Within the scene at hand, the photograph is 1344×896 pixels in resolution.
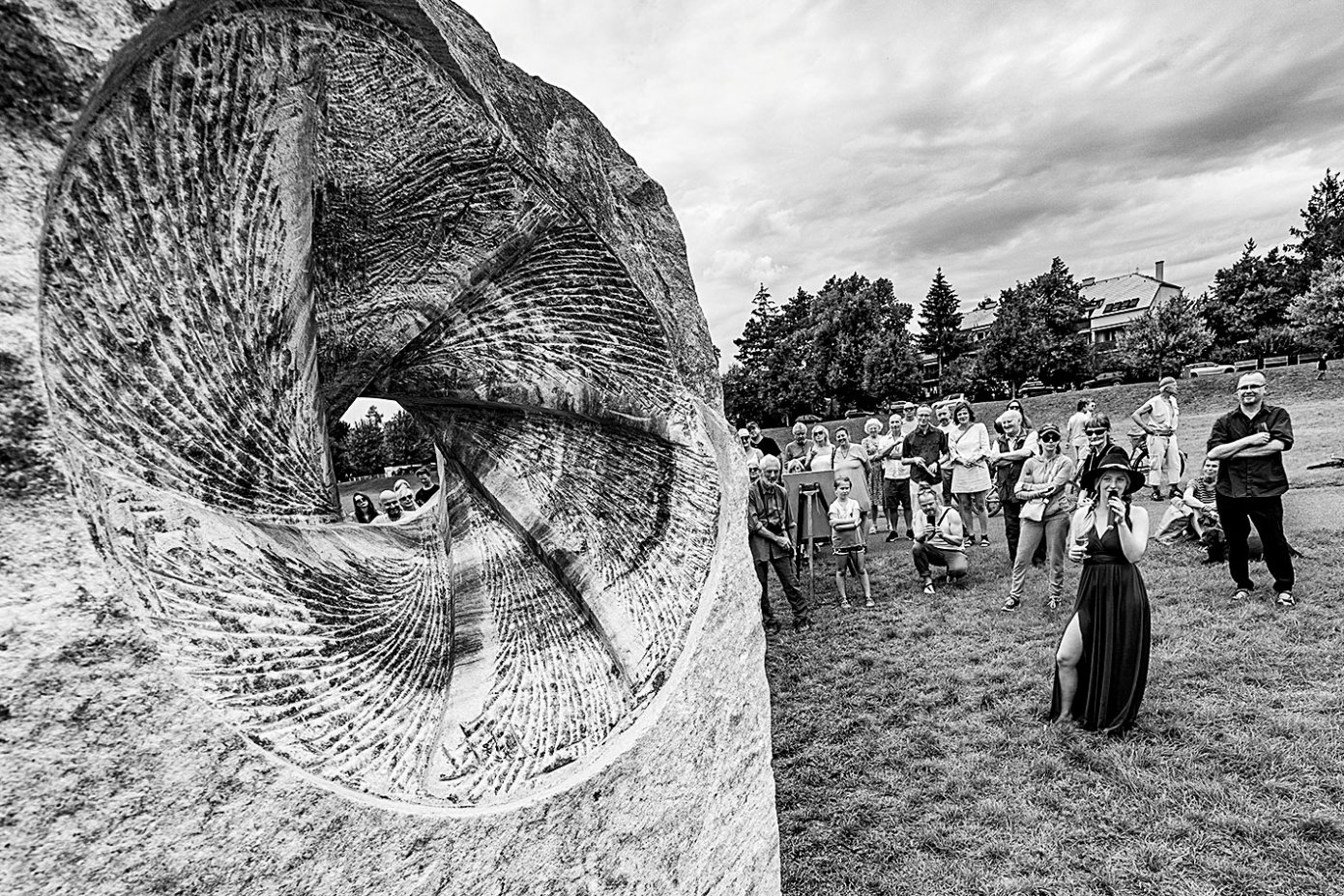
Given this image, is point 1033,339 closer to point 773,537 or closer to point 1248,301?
point 1248,301

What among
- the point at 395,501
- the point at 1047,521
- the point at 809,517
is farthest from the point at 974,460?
the point at 395,501

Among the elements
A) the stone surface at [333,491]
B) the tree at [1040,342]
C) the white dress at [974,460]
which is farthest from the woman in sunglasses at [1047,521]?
the tree at [1040,342]

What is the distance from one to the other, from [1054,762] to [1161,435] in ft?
25.0

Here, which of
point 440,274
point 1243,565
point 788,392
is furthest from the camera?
point 788,392

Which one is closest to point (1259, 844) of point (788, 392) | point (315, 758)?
point (315, 758)

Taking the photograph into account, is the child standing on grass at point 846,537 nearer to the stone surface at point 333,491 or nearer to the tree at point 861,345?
the stone surface at point 333,491

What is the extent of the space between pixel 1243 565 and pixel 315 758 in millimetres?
7142

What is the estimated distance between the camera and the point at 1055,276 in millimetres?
38250

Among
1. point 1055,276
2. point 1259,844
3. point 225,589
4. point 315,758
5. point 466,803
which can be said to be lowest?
point 1259,844

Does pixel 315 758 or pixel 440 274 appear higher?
pixel 440 274

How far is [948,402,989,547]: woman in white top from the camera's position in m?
8.30

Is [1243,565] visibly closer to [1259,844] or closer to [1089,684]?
[1089,684]

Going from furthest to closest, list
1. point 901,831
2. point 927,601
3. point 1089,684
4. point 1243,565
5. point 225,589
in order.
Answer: point 927,601 → point 1243,565 → point 1089,684 → point 901,831 → point 225,589

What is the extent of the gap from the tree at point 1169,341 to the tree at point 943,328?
35.4ft
